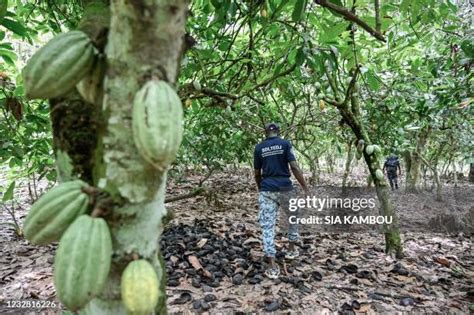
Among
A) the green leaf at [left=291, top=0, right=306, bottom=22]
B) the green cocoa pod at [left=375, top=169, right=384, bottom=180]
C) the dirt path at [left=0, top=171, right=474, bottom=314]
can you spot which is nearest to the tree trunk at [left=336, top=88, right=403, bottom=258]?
the green cocoa pod at [left=375, top=169, right=384, bottom=180]

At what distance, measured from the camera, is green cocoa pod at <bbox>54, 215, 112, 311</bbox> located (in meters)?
0.52

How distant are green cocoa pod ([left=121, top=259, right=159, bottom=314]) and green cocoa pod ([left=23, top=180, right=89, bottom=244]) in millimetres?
111

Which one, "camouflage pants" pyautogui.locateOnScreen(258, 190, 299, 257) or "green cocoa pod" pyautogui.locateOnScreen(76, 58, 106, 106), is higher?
"green cocoa pod" pyautogui.locateOnScreen(76, 58, 106, 106)

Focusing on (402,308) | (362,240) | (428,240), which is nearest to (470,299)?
(402,308)

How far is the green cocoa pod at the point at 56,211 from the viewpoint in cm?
55

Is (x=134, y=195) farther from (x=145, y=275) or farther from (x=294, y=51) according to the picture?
(x=294, y=51)

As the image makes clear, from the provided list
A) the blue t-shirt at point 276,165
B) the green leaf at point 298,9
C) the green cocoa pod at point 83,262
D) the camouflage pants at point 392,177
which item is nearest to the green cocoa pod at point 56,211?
the green cocoa pod at point 83,262

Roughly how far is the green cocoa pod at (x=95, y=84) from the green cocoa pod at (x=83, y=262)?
0.59ft

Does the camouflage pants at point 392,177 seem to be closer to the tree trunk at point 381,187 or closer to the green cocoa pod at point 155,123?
the tree trunk at point 381,187

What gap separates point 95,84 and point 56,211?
0.20 metres

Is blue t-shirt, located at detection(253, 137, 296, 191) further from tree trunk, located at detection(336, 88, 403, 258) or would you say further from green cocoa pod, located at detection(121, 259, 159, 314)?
green cocoa pod, located at detection(121, 259, 159, 314)

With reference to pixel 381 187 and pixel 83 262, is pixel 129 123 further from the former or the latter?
pixel 381 187

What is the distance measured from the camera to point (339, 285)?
3.13m

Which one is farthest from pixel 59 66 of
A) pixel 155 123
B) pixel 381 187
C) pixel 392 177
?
pixel 392 177
